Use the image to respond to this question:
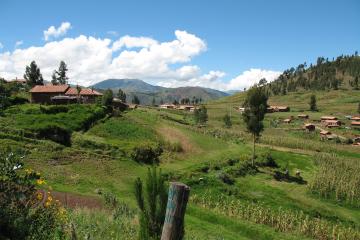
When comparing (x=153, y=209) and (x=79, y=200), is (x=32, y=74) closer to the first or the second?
(x=79, y=200)

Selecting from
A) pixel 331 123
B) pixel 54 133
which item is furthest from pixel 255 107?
pixel 331 123

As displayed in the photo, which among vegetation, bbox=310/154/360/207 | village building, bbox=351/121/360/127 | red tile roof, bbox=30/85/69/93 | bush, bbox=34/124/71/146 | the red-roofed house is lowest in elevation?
vegetation, bbox=310/154/360/207

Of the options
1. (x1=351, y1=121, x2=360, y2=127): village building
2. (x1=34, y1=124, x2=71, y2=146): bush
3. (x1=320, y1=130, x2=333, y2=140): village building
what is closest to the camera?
(x1=34, y1=124, x2=71, y2=146): bush

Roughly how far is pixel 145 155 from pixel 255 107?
17.4 meters

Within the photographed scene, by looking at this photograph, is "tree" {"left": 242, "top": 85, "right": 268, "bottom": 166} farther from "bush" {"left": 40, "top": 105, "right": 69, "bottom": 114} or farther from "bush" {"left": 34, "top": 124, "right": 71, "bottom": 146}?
"bush" {"left": 40, "top": 105, "right": 69, "bottom": 114}

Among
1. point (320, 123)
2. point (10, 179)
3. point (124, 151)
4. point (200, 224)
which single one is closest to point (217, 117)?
point (320, 123)

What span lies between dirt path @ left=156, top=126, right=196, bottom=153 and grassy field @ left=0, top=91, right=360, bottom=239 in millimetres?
174

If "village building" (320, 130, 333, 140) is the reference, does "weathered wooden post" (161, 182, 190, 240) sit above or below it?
above

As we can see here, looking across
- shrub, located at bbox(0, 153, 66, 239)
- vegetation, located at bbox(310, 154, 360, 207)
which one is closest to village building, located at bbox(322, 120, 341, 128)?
vegetation, located at bbox(310, 154, 360, 207)

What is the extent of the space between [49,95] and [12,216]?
83.3 meters

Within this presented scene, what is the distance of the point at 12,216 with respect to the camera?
9.52m

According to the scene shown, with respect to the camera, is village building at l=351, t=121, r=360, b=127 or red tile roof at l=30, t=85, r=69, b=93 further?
village building at l=351, t=121, r=360, b=127

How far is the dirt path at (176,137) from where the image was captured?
57.9m

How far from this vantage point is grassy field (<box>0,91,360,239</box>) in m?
29.2
